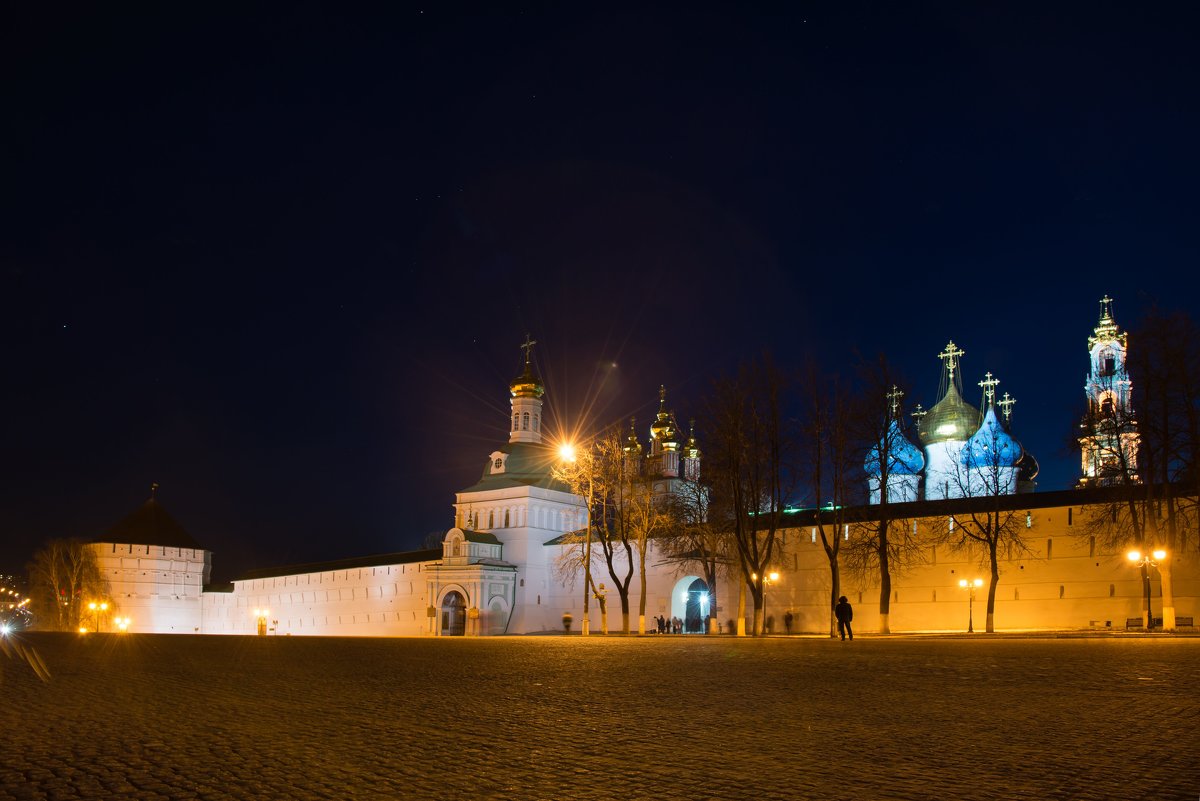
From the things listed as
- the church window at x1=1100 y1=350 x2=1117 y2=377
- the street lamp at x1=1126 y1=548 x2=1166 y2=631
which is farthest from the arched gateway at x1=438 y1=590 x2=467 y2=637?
the church window at x1=1100 y1=350 x2=1117 y2=377

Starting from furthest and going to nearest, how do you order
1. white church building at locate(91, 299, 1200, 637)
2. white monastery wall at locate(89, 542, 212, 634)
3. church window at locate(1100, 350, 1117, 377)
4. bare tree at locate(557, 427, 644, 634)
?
white monastery wall at locate(89, 542, 212, 634), church window at locate(1100, 350, 1117, 377), bare tree at locate(557, 427, 644, 634), white church building at locate(91, 299, 1200, 637)

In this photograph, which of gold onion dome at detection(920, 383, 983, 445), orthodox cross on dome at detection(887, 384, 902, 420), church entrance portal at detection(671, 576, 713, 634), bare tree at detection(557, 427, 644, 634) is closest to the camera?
orthodox cross on dome at detection(887, 384, 902, 420)

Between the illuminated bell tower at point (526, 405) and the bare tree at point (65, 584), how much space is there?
35739mm

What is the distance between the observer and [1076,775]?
6.31m

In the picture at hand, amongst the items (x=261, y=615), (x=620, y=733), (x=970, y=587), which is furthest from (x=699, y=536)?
(x=261, y=615)

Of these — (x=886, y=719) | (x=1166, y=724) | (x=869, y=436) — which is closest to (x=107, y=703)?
(x=886, y=719)

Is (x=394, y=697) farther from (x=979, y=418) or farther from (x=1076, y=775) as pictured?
(x=979, y=418)

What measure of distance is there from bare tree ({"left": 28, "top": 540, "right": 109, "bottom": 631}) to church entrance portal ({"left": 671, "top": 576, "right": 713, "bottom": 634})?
48.4 meters

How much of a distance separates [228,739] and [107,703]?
4.04 metres

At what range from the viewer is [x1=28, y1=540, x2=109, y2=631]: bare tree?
78.6m

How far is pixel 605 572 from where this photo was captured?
6147cm

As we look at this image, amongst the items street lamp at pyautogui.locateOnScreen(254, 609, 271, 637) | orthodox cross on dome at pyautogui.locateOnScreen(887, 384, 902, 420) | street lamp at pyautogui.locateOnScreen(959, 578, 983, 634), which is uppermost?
orthodox cross on dome at pyautogui.locateOnScreen(887, 384, 902, 420)

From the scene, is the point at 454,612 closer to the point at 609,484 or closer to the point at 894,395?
the point at 609,484

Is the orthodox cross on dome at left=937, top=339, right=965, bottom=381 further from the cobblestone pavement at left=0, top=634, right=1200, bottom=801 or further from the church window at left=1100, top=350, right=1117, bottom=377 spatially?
the cobblestone pavement at left=0, top=634, right=1200, bottom=801
